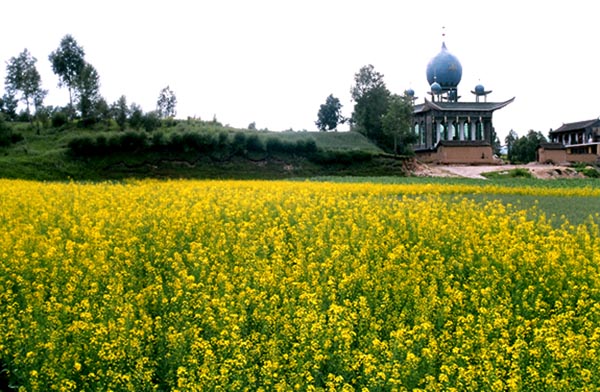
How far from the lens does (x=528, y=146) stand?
64375 millimetres

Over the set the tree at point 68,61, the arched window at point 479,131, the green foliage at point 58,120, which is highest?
the tree at point 68,61

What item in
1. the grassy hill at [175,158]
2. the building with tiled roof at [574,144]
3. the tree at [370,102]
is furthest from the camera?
the tree at [370,102]

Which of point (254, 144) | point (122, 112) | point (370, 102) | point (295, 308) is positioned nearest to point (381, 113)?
point (370, 102)

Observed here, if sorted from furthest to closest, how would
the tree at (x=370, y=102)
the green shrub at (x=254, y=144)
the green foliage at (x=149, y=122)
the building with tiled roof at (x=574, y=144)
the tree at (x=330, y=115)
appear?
the tree at (x=330, y=115) < the tree at (x=370, y=102) < the building with tiled roof at (x=574, y=144) < the green foliage at (x=149, y=122) < the green shrub at (x=254, y=144)

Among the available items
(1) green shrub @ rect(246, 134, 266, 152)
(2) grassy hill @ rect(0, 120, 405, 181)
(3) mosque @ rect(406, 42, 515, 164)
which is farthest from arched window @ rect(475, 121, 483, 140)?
(1) green shrub @ rect(246, 134, 266, 152)

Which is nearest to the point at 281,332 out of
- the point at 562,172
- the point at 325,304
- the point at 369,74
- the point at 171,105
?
the point at 325,304

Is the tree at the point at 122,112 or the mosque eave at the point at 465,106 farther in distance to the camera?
the mosque eave at the point at 465,106

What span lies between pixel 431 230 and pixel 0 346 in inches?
292

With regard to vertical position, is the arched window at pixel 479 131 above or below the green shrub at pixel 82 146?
above

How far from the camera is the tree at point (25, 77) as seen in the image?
49.3 meters

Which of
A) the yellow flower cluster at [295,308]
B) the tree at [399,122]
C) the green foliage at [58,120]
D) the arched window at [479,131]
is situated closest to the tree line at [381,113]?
the tree at [399,122]

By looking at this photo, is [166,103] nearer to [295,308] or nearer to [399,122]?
[399,122]

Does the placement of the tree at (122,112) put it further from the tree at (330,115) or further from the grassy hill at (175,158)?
the tree at (330,115)

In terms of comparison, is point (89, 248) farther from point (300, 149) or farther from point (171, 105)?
point (171, 105)
